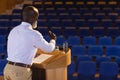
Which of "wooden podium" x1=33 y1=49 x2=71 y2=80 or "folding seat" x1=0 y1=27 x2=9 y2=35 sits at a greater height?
"wooden podium" x1=33 y1=49 x2=71 y2=80

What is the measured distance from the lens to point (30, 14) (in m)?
1.73

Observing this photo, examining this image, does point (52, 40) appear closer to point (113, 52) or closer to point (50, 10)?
point (113, 52)

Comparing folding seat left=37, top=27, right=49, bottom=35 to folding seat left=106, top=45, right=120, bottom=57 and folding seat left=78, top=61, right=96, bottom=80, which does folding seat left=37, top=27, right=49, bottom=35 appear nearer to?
folding seat left=106, top=45, right=120, bottom=57

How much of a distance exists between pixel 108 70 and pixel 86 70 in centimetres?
22

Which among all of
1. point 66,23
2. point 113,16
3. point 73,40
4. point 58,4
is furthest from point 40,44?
point 58,4

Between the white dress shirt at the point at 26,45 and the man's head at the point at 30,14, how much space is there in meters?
0.02

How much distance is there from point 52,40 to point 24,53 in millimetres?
174

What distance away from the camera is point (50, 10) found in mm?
6340

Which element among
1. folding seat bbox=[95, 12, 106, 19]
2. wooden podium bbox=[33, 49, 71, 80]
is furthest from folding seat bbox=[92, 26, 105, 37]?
wooden podium bbox=[33, 49, 71, 80]

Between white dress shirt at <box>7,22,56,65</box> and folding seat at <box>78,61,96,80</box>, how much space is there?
1548 mm

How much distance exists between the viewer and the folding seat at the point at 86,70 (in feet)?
10.7

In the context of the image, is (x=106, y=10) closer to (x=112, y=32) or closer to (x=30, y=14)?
(x=112, y=32)

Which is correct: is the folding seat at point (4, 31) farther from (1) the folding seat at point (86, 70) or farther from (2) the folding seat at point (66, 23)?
(1) the folding seat at point (86, 70)

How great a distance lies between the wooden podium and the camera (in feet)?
5.88
